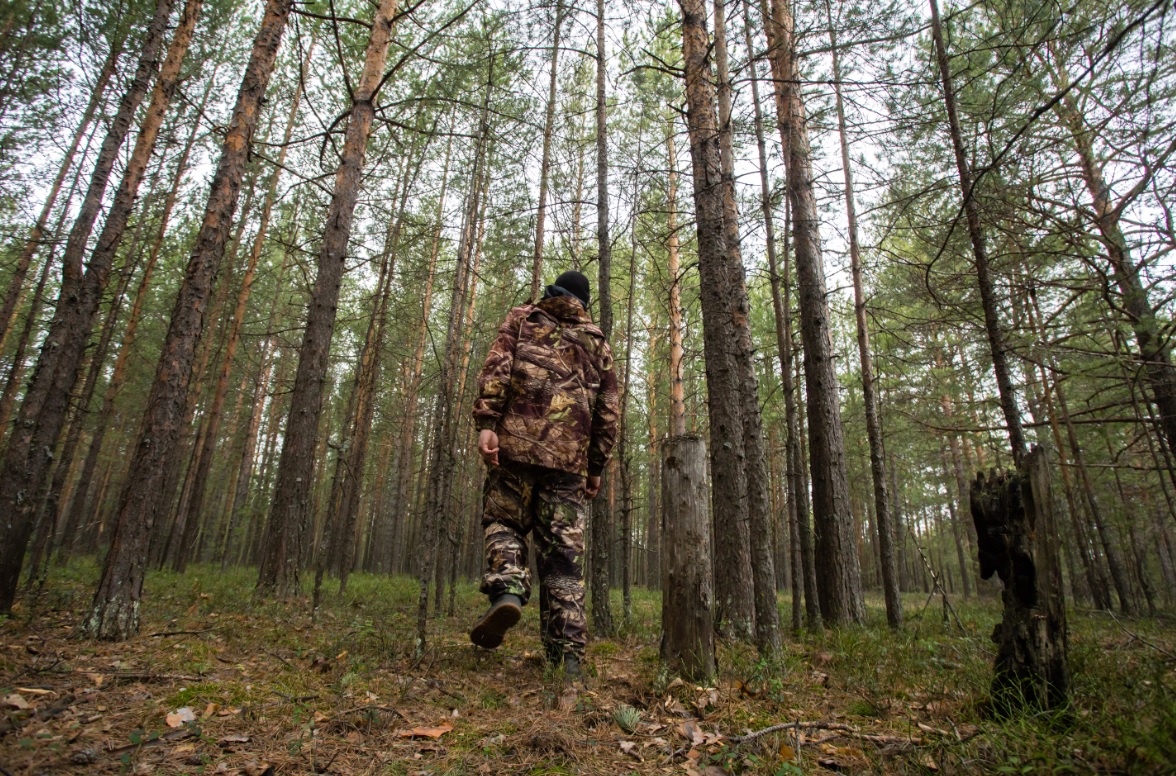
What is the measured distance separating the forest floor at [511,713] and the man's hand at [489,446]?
4.61 ft

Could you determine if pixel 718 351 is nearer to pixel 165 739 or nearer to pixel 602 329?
pixel 602 329

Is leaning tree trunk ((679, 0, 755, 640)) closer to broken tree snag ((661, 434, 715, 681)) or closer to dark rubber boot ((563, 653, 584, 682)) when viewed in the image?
broken tree snag ((661, 434, 715, 681))

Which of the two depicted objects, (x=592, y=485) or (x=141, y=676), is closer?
(x=141, y=676)

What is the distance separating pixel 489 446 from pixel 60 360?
5.07 metres

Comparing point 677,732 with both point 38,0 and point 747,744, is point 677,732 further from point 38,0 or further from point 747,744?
point 38,0

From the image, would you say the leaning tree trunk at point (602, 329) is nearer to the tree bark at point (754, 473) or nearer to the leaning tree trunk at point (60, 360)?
the tree bark at point (754, 473)

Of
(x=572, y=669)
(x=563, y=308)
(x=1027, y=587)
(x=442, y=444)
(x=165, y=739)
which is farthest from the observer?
(x=442, y=444)

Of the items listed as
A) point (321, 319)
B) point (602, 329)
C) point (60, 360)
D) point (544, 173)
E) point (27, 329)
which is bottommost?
point (60, 360)

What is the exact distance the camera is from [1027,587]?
Answer: 8.33 ft

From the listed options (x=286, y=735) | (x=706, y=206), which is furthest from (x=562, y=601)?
(x=706, y=206)

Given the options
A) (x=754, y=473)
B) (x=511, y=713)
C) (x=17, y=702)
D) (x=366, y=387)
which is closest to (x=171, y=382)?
(x=17, y=702)

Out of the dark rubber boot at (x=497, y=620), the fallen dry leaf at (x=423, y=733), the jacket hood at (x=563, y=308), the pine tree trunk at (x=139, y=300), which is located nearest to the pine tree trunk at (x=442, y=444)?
the dark rubber boot at (x=497, y=620)

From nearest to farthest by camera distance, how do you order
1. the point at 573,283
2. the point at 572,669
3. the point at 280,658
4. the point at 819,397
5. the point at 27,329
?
the point at 572,669 → the point at 280,658 → the point at 573,283 → the point at 819,397 → the point at 27,329

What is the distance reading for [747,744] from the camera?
7.61ft
